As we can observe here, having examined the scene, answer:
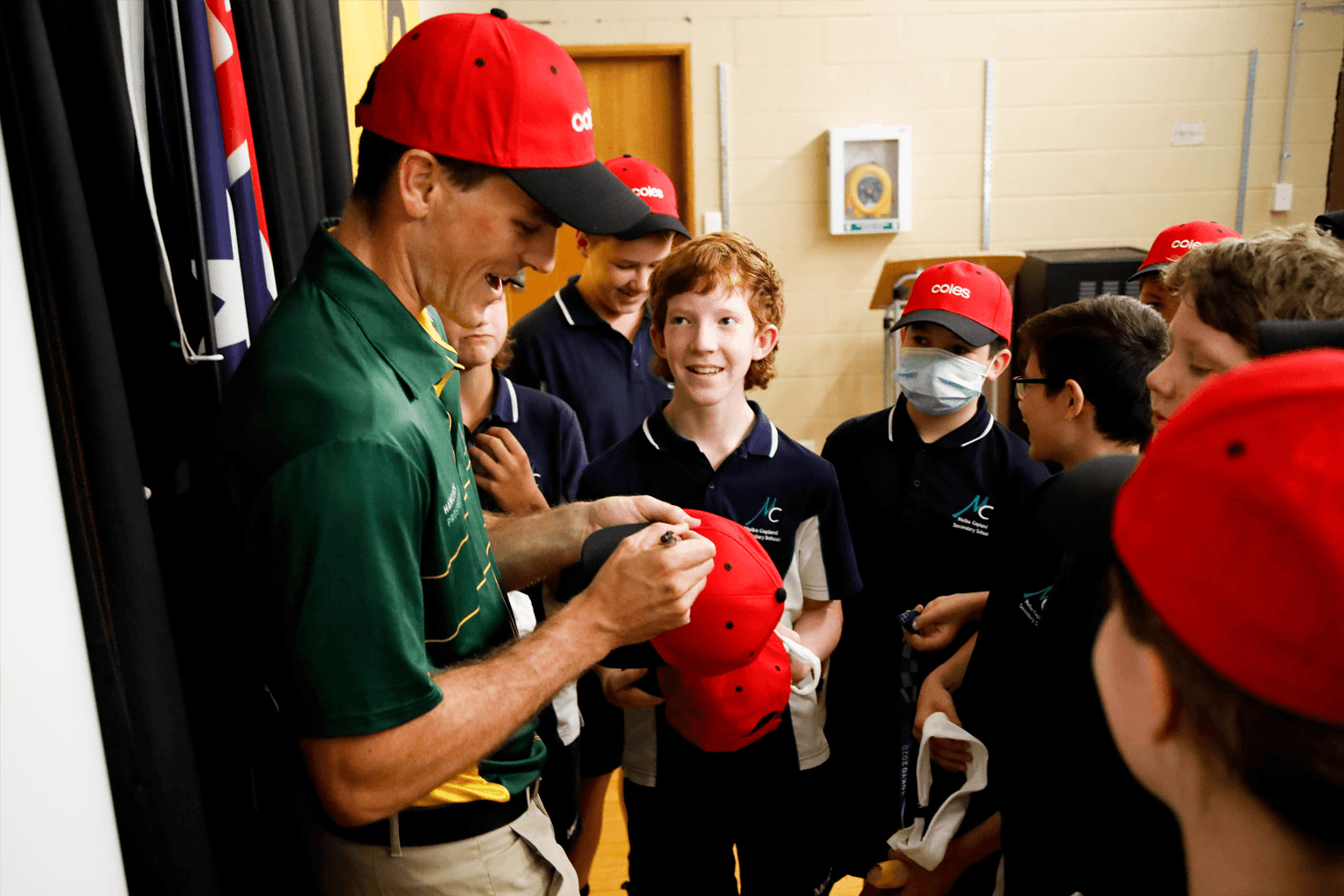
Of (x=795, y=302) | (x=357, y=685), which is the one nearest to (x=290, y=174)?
(x=357, y=685)

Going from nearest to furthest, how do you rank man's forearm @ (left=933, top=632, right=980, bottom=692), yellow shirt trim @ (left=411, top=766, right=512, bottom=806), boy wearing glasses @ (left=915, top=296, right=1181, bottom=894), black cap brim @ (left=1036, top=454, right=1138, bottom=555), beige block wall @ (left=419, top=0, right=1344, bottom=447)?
black cap brim @ (left=1036, top=454, right=1138, bottom=555) → boy wearing glasses @ (left=915, top=296, right=1181, bottom=894) → yellow shirt trim @ (left=411, top=766, right=512, bottom=806) → man's forearm @ (left=933, top=632, right=980, bottom=692) → beige block wall @ (left=419, top=0, right=1344, bottom=447)

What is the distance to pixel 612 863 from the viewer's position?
230 centimetres

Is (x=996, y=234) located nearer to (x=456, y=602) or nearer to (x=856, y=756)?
(x=856, y=756)

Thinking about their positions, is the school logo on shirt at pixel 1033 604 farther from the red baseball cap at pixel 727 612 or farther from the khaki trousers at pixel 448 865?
the khaki trousers at pixel 448 865

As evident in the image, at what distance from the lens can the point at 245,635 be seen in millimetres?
984

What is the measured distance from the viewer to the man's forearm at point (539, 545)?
4.58 feet

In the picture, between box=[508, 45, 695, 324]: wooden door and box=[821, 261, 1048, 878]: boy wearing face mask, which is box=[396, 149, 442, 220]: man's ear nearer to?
box=[821, 261, 1048, 878]: boy wearing face mask

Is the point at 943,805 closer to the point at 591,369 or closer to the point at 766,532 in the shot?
the point at 766,532

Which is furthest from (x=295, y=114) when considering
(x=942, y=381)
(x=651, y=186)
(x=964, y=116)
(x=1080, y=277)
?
(x=964, y=116)

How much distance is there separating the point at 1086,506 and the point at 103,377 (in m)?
0.92

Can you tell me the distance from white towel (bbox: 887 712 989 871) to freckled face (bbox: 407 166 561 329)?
0.95 meters

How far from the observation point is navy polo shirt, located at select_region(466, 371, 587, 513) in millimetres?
1967

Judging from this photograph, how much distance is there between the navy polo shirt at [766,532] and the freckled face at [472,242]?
2.38ft

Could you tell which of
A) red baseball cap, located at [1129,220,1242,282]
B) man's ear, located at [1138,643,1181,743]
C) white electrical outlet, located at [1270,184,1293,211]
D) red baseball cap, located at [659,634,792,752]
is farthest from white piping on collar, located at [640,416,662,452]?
white electrical outlet, located at [1270,184,1293,211]
